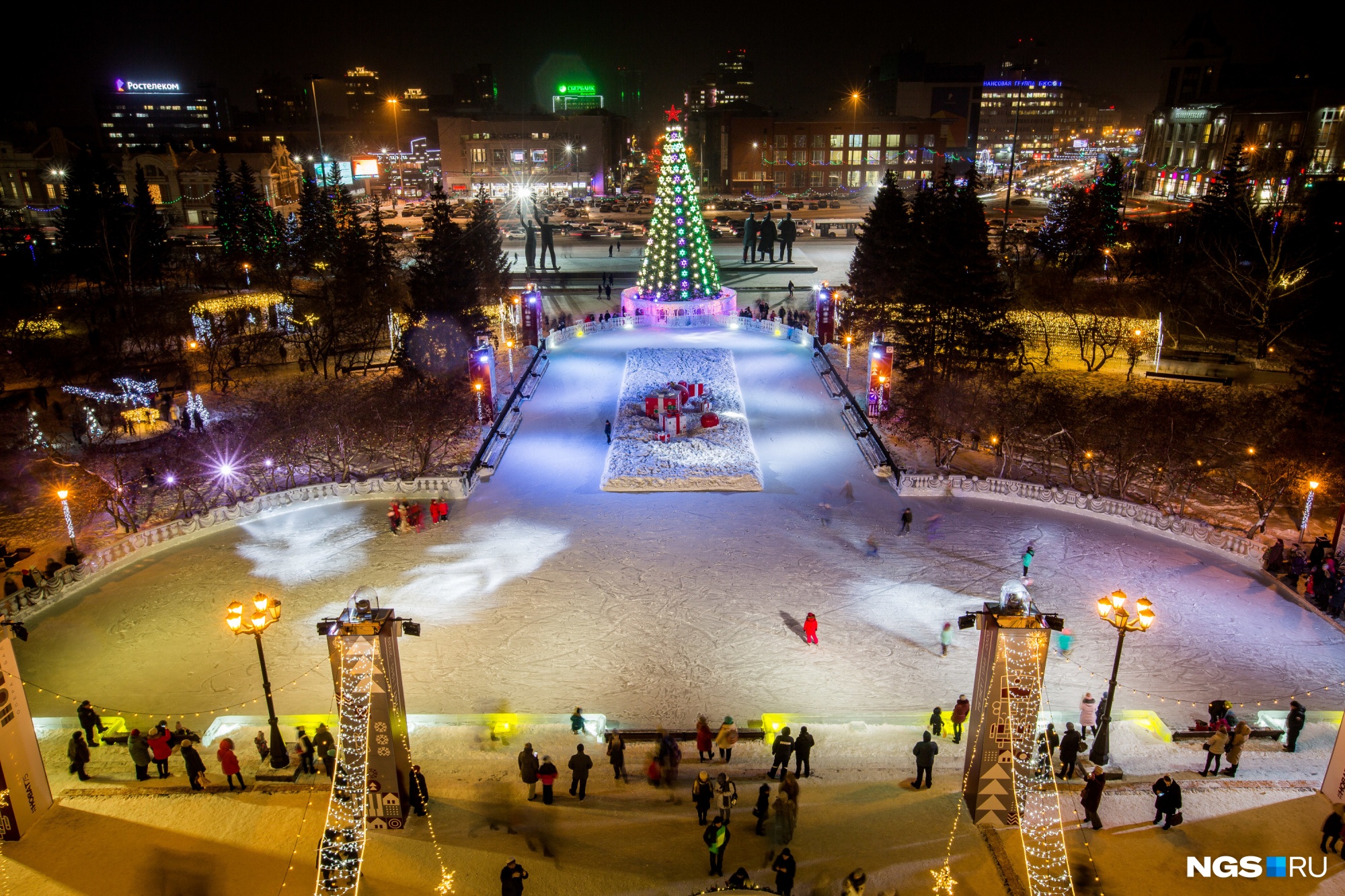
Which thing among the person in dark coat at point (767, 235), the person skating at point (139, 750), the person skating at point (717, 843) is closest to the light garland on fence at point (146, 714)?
the person skating at point (139, 750)

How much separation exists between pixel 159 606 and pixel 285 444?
6.40 metres

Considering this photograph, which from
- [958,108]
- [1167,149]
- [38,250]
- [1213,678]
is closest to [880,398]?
[1213,678]

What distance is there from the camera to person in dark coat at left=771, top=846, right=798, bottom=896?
9.52 m

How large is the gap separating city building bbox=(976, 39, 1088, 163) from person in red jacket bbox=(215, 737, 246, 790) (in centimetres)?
16637

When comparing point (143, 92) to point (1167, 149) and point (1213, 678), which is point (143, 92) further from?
point (1213, 678)

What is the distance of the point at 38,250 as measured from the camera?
153ft

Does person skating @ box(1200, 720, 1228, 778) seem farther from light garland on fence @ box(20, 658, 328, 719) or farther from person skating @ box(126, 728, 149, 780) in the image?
person skating @ box(126, 728, 149, 780)

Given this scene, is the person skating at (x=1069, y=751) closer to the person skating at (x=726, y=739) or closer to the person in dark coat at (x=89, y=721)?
the person skating at (x=726, y=739)

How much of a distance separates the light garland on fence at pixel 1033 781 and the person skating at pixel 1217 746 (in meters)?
2.26

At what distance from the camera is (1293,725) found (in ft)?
41.3

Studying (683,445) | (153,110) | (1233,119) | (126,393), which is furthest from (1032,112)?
(126,393)

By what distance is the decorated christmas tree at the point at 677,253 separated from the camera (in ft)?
114

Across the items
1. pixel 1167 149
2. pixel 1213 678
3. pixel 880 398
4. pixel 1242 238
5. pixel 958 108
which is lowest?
pixel 1213 678

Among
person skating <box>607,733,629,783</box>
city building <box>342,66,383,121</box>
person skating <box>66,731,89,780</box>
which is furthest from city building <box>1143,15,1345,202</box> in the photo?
city building <box>342,66,383,121</box>
